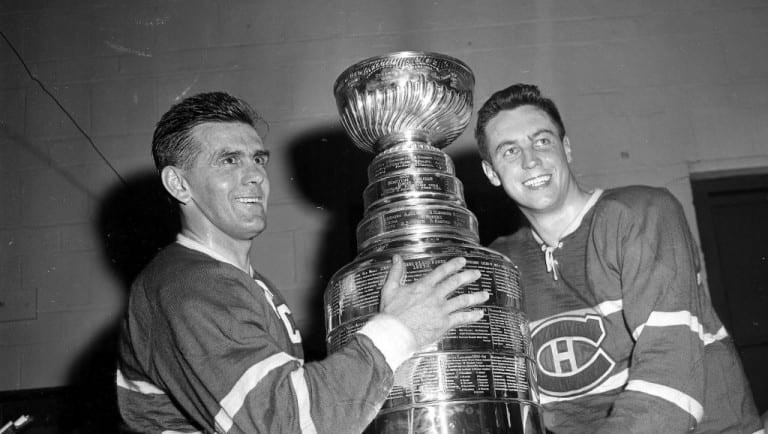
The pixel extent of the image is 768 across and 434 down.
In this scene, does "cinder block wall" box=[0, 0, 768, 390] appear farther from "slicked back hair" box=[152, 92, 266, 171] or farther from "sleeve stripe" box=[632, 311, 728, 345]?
"sleeve stripe" box=[632, 311, 728, 345]

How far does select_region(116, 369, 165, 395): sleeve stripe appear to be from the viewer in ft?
5.21

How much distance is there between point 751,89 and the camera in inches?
125

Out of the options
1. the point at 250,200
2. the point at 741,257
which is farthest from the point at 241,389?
the point at 741,257

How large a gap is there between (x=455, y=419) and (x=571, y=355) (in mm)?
420

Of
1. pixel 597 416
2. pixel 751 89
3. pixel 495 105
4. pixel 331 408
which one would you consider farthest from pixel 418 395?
pixel 751 89

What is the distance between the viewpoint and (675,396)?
55.9 inches

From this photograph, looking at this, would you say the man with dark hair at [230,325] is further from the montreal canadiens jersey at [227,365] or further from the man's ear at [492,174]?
the man's ear at [492,174]

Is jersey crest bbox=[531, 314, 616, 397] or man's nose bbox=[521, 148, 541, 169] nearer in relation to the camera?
jersey crest bbox=[531, 314, 616, 397]

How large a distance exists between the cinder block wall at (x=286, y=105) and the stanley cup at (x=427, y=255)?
1373mm

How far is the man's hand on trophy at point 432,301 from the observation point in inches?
53.7

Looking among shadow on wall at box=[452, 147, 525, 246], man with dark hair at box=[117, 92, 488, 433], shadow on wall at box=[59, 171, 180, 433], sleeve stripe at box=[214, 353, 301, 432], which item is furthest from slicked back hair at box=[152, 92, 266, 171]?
shadow on wall at box=[452, 147, 525, 246]

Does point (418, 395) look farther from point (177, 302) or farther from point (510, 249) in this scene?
point (510, 249)

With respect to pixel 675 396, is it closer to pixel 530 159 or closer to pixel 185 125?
pixel 530 159

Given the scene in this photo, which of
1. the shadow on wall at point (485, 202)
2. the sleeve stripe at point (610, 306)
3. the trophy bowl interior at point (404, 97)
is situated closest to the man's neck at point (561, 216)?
Answer: the sleeve stripe at point (610, 306)
